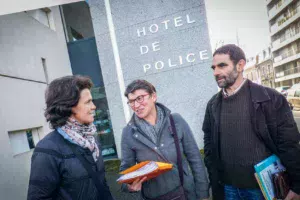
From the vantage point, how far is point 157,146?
6.26ft

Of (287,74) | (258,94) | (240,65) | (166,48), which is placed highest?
(166,48)

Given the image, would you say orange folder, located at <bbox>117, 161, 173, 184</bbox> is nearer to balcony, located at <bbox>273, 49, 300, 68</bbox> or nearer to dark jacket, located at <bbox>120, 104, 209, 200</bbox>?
dark jacket, located at <bbox>120, 104, 209, 200</bbox>

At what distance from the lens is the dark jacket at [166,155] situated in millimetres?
1891

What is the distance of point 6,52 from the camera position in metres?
4.07

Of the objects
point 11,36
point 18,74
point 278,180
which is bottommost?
point 278,180

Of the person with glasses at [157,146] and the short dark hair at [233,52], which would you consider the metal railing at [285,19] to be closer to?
the short dark hair at [233,52]

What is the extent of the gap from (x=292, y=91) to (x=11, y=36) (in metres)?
15.8

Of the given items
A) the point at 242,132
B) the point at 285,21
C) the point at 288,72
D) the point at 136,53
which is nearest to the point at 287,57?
the point at 288,72

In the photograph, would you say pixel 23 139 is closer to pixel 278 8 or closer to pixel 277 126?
pixel 277 126

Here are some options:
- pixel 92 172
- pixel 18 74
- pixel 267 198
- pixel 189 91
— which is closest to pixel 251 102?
pixel 267 198

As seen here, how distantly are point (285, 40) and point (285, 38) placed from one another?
575 millimetres

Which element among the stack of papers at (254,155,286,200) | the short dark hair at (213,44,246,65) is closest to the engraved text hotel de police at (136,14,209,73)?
the short dark hair at (213,44,246,65)

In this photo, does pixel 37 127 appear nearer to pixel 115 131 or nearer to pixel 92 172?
pixel 115 131

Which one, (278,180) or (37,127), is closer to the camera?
(278,180)
